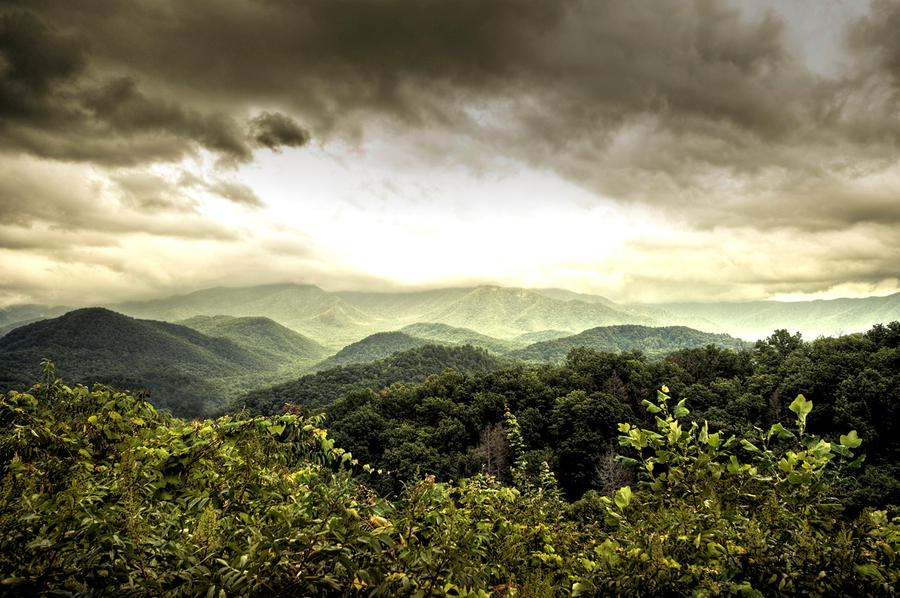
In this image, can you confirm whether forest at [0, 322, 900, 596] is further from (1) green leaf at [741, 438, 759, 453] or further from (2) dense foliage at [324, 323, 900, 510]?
(2) dense foliage at [324, 323, 900, 510]

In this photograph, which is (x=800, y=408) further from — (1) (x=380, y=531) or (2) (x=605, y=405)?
(2) (x=605, y=405)

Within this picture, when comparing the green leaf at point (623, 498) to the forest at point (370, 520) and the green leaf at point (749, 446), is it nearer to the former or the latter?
the forest at point (370, 520)

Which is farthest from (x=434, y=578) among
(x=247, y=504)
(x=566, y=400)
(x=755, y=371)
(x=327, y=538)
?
(x=755, y=371)

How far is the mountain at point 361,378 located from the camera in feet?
359

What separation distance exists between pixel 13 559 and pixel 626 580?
3.99 metres

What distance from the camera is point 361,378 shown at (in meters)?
119

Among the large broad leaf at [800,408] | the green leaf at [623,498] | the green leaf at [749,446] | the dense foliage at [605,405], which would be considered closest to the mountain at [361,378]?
the dense foliage at [605,405]

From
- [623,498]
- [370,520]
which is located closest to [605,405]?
[623,498]

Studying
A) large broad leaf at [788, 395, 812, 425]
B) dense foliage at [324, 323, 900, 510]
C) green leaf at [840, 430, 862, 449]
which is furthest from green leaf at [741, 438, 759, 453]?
dense foliage at [324, 323, 900, 510]

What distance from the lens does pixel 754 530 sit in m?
2.74

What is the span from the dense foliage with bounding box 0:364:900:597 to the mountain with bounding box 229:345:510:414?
100752 millimetres

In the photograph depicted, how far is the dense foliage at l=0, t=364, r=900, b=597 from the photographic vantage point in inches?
90.7

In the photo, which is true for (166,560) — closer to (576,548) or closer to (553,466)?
(576,548)

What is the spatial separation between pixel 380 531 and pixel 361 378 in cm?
12233
